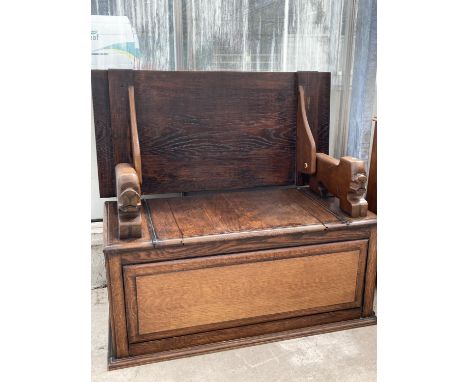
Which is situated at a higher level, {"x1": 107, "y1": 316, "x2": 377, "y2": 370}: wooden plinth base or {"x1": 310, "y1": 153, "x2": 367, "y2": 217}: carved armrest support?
{"x1": 310, "y1": 153, "x2": 367, "y2": 217}: carved armrest support

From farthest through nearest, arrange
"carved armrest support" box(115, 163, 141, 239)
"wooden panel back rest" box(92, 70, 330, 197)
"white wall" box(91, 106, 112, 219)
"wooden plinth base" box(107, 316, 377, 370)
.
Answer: "white wall" box(91, 106, 112, 219), "wooden panel back rest" box(92, 70, 330, 197), "wooden plinth base" box(107, 316, 377, 370), "carved armrest support" box(115, 163, 141, 239)

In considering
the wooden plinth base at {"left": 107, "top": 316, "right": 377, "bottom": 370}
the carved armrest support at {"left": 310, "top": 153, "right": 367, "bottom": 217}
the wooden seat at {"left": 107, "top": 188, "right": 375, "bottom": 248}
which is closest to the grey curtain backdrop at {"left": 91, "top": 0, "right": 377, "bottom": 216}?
the carved armrest support at {"left": 310, "top": 153, "right": 367, "bottom": 217}

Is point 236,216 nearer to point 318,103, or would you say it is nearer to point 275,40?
point 318,103

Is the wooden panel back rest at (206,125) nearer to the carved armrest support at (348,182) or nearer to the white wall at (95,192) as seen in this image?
the white wall at (95,192)

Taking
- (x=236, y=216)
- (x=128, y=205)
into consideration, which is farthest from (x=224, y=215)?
(x=128, y=205)

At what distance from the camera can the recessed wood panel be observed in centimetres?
135

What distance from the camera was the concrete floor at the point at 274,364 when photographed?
4.42 feet

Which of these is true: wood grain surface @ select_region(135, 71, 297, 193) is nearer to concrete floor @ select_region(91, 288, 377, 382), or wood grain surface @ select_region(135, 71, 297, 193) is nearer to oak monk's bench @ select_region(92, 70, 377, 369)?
oak monk's bench @ select_region(92, 70, 377, 369)

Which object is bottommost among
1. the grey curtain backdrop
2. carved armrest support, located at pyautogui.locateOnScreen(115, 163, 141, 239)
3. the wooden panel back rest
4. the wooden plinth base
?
the wooden plinth base

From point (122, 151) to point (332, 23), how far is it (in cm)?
107

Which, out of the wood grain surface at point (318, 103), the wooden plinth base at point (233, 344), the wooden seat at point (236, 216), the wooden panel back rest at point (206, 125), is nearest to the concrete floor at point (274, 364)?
the wooden plinth base at point (233, 344)

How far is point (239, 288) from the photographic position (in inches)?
56.1
